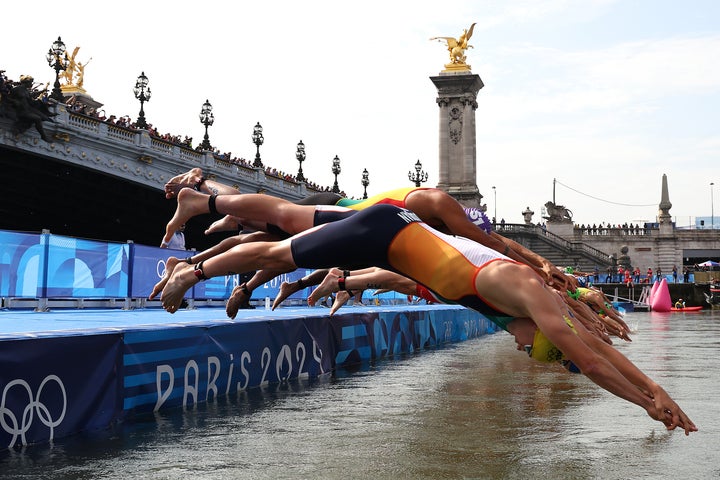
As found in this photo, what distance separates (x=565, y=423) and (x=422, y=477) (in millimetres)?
2759

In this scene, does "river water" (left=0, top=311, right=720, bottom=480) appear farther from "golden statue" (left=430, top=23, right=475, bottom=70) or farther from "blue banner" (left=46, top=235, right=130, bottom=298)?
"golden statue" (left=430, top=23, right=475, bottom=70)

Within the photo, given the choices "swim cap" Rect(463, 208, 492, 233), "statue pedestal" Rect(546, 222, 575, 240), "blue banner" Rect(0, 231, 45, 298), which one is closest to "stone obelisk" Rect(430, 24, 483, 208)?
"statue pedestal" Rect(546, 222, 575, 240)

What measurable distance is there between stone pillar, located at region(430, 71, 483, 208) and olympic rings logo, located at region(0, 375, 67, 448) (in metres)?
66.4

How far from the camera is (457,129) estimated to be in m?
73.2

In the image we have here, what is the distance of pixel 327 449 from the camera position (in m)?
6.30

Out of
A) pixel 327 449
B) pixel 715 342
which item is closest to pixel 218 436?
pixel 327 449

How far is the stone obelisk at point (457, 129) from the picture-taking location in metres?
72.6

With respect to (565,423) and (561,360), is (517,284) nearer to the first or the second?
(561,360)

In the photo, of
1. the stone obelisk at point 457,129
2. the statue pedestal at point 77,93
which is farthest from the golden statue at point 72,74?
the stone obelisk at point 457,129

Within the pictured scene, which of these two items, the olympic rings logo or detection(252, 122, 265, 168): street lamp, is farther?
detection(252, 122, 265, 168): street lamp

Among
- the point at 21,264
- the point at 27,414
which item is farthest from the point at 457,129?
the point at 27,414

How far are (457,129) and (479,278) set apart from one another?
226 feet

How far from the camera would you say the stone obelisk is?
72562 mm

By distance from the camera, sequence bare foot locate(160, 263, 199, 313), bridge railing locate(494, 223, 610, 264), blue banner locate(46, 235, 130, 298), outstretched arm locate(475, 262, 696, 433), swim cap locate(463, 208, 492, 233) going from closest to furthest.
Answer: outstretched arm locate(475, 262, 696, 433) < bare foot locate(160, 263, 199, 313) < swim cap locate(463, 208, 492, 233) < blue banner locate(46, 235, 130, 298) < bridge railing locate(494, 223, 610, 264)
